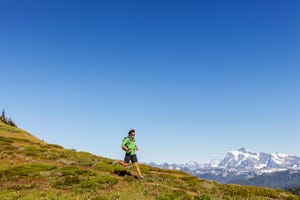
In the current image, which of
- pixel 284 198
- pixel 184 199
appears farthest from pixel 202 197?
pixel 284 198

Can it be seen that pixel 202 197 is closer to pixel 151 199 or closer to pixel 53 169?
pixel 151 199

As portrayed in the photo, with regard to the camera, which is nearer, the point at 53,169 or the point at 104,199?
the point at 104,199

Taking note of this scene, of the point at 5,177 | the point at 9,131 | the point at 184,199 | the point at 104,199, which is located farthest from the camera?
the point at 9,131

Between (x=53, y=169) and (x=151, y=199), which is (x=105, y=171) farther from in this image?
(x=151, y=199)

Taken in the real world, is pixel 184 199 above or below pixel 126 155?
below

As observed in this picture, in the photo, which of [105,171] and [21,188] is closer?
[21,188]

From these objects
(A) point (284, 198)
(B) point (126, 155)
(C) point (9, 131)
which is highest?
(C) point (9, 131)

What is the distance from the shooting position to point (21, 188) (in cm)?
1838

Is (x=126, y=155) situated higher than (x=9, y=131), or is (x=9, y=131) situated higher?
(x=9, y=131)

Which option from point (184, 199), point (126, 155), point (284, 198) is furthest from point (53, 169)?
point (284, 198)

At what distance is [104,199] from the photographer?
1511cm

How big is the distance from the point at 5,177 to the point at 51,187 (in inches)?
223

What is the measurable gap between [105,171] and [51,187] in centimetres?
926

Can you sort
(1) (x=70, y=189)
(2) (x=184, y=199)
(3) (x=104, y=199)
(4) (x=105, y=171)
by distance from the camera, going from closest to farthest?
(3) (x=104, y=199) → (2) (x=184, y=199) → (1) (x=70, y=189) → (4) (x=105, y=171)
